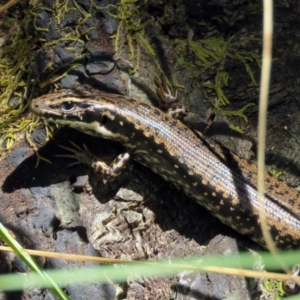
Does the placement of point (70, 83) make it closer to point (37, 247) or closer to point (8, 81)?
point (8, 81)

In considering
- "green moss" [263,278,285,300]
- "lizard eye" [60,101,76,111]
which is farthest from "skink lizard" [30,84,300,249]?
"green moss" [263,278,285,300]

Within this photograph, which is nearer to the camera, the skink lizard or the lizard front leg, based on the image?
the lizard front leg

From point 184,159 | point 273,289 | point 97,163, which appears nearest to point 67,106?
point 97,163

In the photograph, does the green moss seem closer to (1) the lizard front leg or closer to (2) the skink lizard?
(2) the skink lizard

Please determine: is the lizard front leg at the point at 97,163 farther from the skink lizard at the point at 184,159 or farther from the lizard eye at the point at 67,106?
the lizard eye at the point at 67,106

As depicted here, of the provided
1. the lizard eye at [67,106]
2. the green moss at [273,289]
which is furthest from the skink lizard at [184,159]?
the green moss at [273,289]

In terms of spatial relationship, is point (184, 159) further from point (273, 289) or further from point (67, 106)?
point (273, 289)

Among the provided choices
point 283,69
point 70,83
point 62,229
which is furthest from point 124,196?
point 283,69
